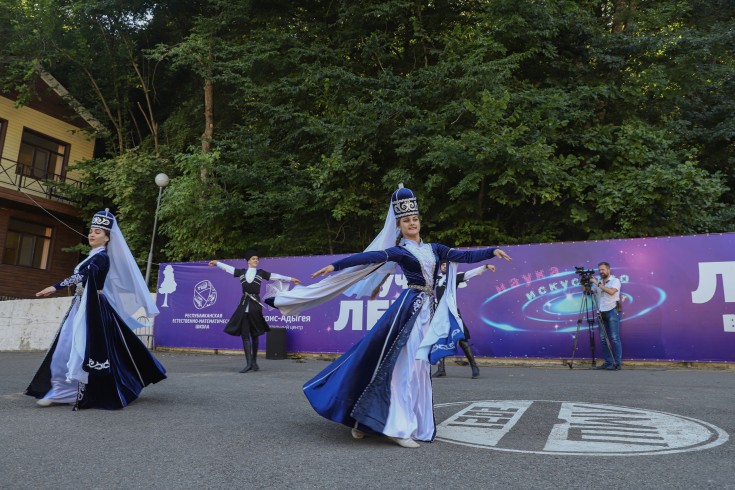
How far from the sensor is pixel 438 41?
18.4 metres

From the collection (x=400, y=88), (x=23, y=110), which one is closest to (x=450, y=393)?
(x=400, y=88)

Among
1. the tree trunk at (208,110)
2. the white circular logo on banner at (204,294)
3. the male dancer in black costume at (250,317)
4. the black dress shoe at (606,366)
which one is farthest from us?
the tree trunk at (208,110)

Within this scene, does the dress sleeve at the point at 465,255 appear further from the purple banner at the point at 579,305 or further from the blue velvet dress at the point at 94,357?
the purple banner at the point at 579,305

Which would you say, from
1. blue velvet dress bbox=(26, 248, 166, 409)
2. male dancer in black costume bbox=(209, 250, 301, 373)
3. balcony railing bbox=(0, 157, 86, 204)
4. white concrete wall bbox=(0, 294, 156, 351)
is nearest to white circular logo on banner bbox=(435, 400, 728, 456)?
blue velvet dress bbox=(26, 248, 166, 409)

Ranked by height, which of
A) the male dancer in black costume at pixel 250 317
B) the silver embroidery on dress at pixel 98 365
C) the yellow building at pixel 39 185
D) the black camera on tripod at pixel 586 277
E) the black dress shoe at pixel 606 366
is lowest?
the silver embroidery on dress at pixel 98 365

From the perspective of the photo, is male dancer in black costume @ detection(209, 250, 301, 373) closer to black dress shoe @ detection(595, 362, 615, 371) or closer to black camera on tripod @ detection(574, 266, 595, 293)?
black camera on tripod @ detection(574, 266, 595, 293)

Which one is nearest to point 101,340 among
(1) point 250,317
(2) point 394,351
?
(2) point 394,351

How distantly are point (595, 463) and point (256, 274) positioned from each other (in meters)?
7.64

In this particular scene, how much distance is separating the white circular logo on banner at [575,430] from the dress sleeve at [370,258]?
1.47 m

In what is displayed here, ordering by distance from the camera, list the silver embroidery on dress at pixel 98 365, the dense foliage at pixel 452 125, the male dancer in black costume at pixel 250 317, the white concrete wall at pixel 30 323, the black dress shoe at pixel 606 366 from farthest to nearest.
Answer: the white concrete wall at pixel 30 323, the dense foliage at pixel 452 125, the black dress shoe at pixel 606 366, the male dancer in black costume at pixel 250 317, the silver embroidery on dress at pixel 98 365

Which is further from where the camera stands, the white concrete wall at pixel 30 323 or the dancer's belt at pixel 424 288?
the white concrete wall at pixel 30 323

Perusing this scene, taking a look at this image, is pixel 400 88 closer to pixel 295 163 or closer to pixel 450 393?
pixel 295 163

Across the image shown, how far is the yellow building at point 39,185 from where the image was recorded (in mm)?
24438

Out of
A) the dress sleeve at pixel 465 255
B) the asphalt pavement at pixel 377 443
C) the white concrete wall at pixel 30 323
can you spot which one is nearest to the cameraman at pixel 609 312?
the asphalt pavement at pixel 377 443
